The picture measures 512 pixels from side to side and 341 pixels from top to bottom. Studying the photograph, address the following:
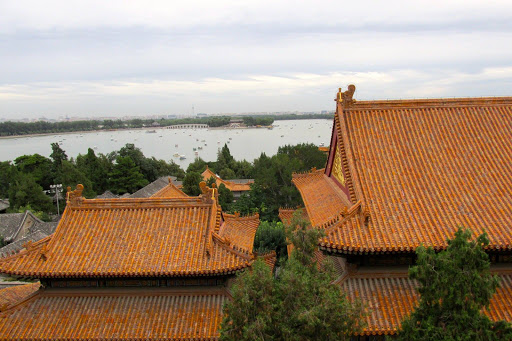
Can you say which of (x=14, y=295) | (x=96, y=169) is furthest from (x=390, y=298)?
(x=96, y=169)

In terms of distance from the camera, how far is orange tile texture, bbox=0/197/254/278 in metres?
9.51

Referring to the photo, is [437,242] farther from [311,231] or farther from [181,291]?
[181,291]

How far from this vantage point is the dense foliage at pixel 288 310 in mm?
6043

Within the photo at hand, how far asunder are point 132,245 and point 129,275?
1.02 meters

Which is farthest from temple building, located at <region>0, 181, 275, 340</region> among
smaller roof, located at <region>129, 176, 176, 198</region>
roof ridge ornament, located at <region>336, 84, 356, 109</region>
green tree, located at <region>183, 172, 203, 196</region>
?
smaller roof, located at <region>129, 176, 176, 198</region>

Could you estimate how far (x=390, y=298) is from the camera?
28.3 feet

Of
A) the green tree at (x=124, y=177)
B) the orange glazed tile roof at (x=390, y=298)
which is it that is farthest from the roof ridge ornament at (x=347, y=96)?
the green tree at (x=124, y=177)

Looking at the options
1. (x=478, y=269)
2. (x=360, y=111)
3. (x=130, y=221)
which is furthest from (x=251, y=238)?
(x=478, y=269)

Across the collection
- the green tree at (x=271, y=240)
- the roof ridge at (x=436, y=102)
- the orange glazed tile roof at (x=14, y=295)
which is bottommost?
the green tree at (x=271, y=240)

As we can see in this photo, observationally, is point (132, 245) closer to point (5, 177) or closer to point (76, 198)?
point (76, 198)

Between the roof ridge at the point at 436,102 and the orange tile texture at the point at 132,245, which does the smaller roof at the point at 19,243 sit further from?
the roof ridge at the point at 436,102

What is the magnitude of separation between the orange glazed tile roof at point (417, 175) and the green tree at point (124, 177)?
158ft

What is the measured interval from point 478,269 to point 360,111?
677 centimetres

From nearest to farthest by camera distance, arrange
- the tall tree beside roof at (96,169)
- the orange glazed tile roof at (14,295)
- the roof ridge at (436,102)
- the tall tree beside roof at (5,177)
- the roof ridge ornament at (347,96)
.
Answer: the orange glazed tile roof at (14,295) < the roof ridge ornament at (347,96) < the roof ridge at (436,102) < the tall tree beside roof at (5,177) < the tall tree beside roof at (96,169)
